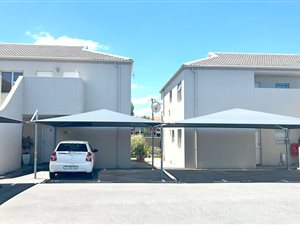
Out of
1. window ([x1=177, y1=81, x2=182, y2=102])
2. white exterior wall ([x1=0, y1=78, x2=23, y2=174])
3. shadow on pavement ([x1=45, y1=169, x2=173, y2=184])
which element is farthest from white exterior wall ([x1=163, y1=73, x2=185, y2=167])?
white exterior wall ([x1=0, y1=78, x2=23, y2=174])

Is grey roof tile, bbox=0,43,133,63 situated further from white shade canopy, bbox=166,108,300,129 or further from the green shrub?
the green shrub

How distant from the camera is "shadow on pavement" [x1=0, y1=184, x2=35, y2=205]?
30.9ft

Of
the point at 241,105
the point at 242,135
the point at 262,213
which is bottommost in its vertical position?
the point at 262,213

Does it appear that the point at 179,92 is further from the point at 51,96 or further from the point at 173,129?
the point at 51,96

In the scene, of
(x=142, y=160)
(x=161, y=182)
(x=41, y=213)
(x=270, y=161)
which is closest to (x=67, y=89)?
(x=161, y=182)

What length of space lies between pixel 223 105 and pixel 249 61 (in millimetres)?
3667

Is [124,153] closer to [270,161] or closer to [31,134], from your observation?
[31,134]

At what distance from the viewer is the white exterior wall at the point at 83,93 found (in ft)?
58.1

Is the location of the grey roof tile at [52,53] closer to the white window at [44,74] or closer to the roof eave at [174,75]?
the white window at [44,74]

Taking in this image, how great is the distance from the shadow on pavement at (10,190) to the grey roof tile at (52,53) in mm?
9153

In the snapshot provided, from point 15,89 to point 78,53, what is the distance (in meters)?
5.22

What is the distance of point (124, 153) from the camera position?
1861 cm

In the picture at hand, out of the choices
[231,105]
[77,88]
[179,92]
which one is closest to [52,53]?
[77,88]

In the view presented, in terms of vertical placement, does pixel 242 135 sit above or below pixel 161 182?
above
